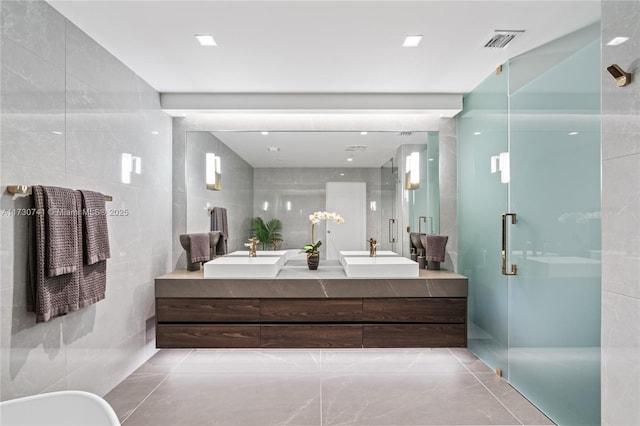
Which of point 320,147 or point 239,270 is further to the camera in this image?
point 320,147

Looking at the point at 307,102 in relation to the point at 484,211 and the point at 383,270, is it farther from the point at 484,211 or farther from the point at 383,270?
the point at 484,211

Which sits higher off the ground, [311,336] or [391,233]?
[391,233]

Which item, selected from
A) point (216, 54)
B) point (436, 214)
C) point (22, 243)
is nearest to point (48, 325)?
point (22, 243)

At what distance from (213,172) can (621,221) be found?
3412 millimetres

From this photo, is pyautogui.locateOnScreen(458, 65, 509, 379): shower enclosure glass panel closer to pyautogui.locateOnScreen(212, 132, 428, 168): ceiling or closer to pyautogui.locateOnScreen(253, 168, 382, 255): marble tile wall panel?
pyautogui.locateOnScreen(212, 132, 428, 168): ceiling

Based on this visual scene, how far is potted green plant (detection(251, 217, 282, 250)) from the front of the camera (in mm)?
4074

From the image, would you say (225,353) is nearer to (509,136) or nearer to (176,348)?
(176,348)

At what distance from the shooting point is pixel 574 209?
2230 mm

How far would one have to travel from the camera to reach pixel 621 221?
155cm

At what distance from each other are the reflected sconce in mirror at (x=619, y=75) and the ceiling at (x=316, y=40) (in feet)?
2.86

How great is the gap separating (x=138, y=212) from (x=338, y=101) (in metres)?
1.99

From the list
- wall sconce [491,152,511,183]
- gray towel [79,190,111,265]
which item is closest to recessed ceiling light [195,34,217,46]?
gray towel [79,190,111,265]

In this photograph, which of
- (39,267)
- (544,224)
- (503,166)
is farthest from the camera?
(503,166)

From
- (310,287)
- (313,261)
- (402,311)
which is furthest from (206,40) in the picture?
(402,311)
